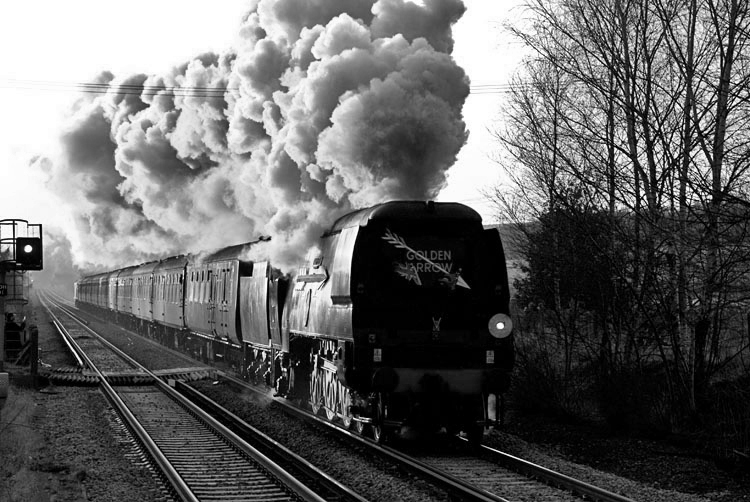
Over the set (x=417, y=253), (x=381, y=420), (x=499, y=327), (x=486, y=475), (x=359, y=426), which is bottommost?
(x=486, y=475)

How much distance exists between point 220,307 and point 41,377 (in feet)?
13.5

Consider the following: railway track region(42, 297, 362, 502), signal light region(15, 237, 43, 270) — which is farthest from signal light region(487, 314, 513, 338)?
signal light region(15, 237, 43, 270)

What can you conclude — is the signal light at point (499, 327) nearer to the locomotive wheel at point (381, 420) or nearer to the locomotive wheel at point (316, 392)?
the locomotive wheel at point (381, 420)

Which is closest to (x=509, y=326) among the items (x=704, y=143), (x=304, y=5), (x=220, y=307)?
(x=704, y=143)

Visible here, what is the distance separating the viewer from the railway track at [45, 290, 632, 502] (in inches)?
330

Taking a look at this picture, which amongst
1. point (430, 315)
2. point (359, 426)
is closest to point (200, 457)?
point (359, 426)

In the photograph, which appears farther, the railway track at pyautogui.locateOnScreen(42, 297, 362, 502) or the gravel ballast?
the gravel ballast

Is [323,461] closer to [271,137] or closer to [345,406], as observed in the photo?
[345,406]

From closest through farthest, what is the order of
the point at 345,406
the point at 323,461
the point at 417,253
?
the point at 323,461
the point at 417,253
the point at 345,406

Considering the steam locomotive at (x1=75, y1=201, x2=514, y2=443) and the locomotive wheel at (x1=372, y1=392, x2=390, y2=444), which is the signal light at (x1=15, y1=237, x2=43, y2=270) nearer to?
the steam locomotive at (x1=75, y1=201, x2=514, y2=443)

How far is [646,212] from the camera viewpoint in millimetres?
12133

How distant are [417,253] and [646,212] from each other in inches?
138

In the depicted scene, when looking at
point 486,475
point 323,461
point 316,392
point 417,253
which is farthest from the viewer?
point 316,392

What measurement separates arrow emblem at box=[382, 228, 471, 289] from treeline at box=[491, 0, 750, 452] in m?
2.41
